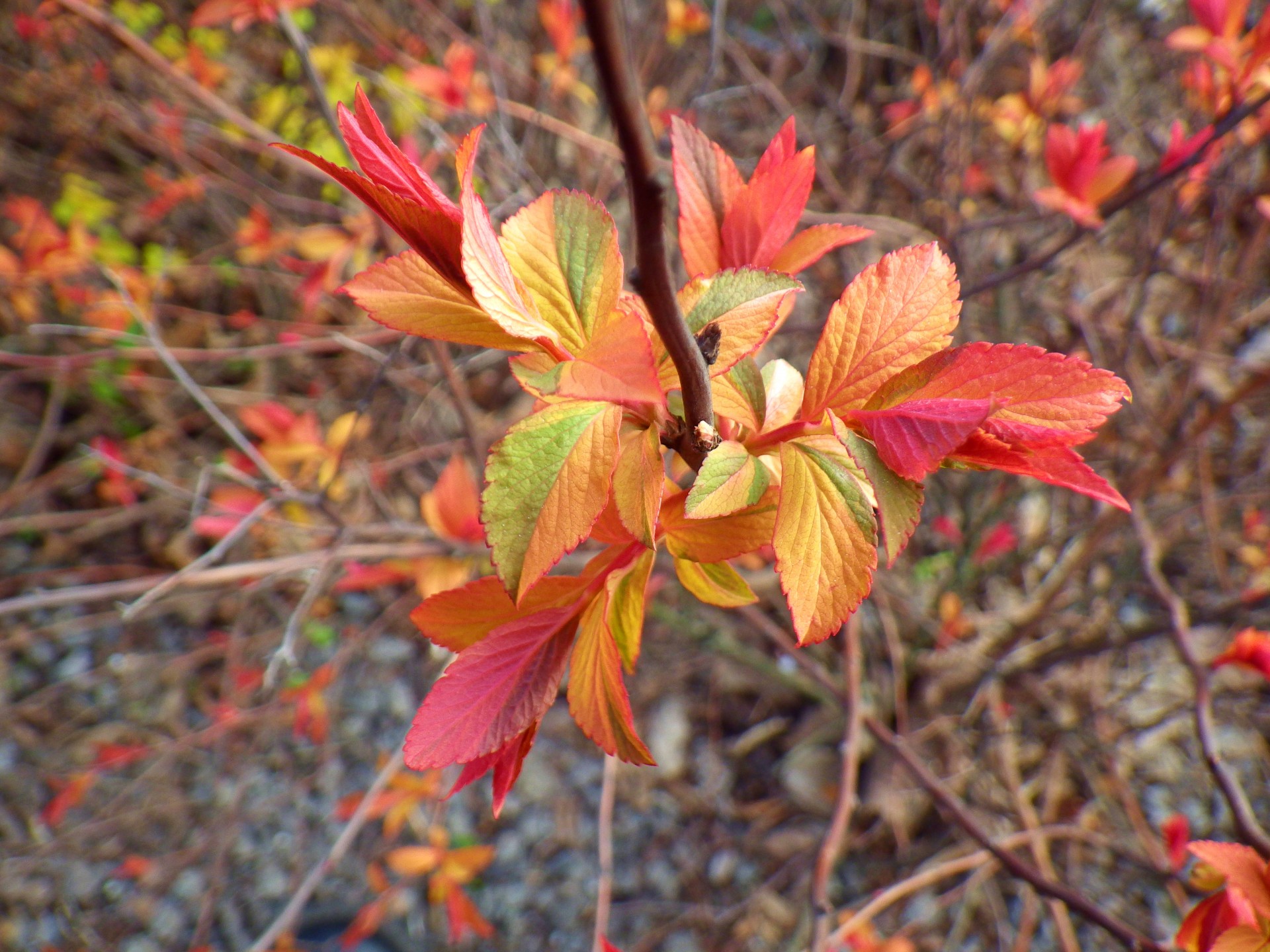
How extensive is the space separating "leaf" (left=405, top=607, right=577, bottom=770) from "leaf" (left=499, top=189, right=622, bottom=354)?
154 mm

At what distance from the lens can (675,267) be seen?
65.9 inches

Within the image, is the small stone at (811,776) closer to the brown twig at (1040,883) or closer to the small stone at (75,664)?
the brown twig at (1040,883)

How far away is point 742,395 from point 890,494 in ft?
0.33

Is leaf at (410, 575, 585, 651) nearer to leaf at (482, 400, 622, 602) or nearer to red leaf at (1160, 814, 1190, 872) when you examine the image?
leaf at (482, 400, 622, 602)

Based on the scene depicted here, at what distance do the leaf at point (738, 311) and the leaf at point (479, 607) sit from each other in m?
0.13

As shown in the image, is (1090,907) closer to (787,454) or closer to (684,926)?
(787,454)

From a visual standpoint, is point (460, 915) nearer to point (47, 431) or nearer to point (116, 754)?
point (116, 754)

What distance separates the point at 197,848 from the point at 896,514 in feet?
6.08

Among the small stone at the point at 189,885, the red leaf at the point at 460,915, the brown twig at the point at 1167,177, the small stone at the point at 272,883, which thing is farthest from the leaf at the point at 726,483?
the small stone at the point at 189,885

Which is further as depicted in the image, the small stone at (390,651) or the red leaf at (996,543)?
the small stone at (390,651)

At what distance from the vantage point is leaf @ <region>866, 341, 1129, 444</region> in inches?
13.1

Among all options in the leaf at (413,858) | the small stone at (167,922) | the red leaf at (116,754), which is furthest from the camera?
the small stone at (167,922)

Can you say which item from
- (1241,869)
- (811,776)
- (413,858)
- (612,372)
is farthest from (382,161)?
(811,776)

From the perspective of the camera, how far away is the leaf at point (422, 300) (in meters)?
0.36
